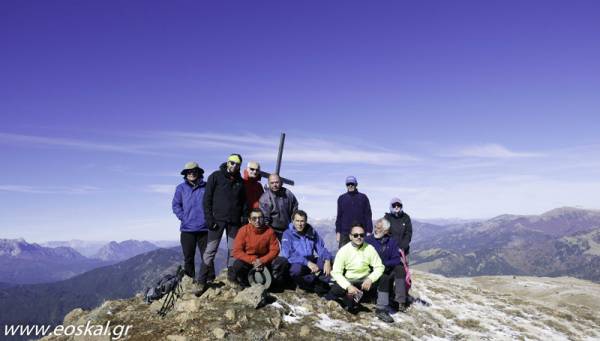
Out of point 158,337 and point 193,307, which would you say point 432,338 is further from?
point 158,337

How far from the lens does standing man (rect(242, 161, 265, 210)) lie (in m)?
14.6

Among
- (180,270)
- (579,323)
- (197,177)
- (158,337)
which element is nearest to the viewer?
(158,337)

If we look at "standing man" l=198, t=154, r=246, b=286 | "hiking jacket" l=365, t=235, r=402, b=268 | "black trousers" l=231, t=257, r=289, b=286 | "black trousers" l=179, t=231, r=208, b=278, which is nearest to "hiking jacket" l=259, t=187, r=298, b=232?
"standing man" l=198, t=154, r=246, b=286

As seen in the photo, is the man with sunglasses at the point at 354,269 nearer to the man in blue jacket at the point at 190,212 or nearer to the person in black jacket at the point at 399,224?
the person in black jacket at the point at 399,224

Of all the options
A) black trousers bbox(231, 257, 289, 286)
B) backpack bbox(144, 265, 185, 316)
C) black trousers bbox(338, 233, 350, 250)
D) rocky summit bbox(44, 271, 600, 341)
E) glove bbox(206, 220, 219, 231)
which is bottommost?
rocky summit bbox(44, 271, 600, 341)

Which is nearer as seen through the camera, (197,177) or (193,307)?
(193,307)

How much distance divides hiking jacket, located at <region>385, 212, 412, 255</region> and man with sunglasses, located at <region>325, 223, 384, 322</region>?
326 cm

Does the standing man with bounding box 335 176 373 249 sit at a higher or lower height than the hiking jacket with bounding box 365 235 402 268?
higher

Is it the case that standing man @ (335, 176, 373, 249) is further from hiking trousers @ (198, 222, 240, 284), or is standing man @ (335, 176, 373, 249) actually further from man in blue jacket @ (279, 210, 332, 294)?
hiking trousers @ (198, 222, 240, 284)

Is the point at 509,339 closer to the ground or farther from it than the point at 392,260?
closer to the ground

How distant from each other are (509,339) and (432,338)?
151 inches

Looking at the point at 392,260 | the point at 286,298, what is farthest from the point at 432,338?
the point at 286,298

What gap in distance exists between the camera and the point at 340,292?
43.2 feet

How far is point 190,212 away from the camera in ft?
44.5
